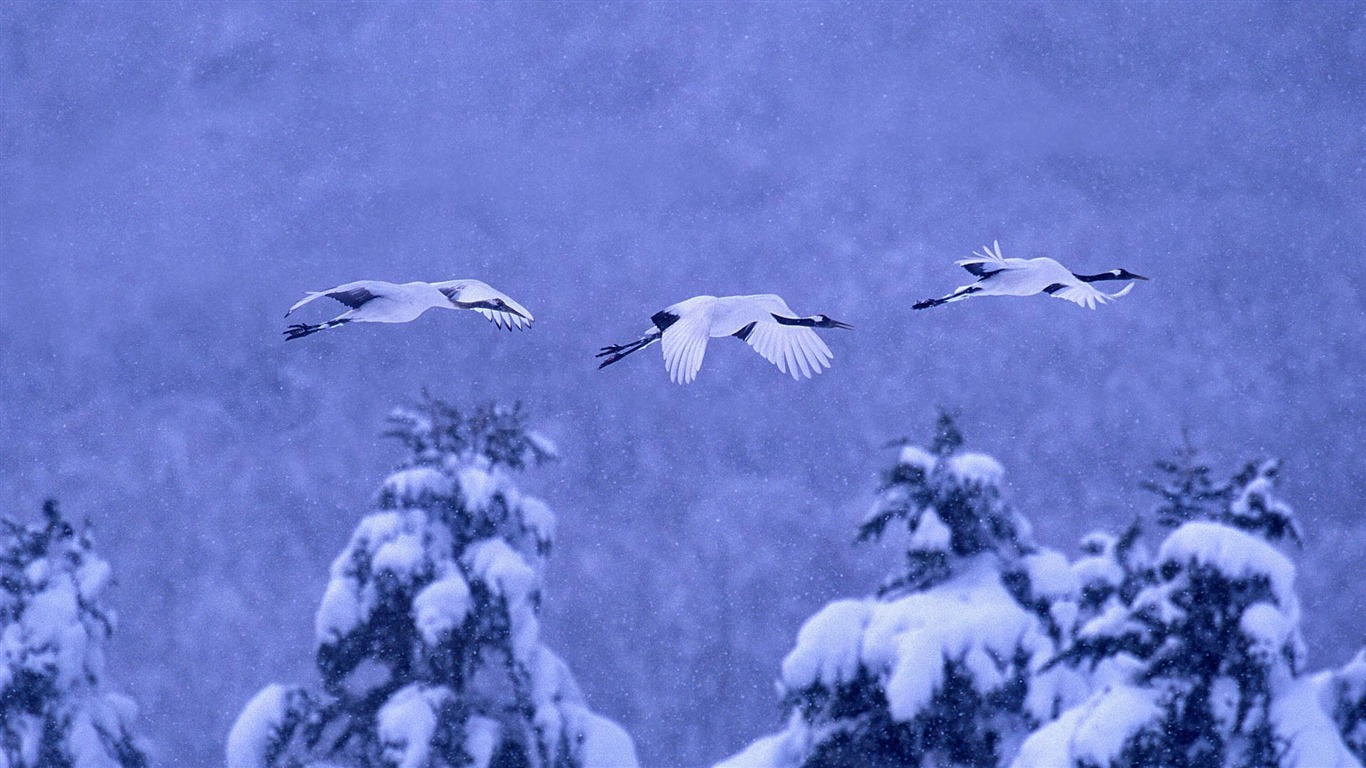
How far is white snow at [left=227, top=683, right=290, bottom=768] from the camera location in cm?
1413

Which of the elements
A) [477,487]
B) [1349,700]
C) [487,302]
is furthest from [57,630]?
[487,302]

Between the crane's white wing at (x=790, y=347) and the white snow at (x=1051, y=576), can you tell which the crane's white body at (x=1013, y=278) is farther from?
the white snow at (x=1051, y=576)

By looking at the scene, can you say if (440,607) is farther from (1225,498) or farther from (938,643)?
(1225,498)

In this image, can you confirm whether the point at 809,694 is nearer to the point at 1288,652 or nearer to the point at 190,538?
the point at 1288,652

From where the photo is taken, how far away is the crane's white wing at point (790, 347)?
24.0ft

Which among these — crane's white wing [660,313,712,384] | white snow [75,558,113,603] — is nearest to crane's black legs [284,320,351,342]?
crane's white wing [660,313,712,384]

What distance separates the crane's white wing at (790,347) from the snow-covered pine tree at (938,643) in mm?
5731

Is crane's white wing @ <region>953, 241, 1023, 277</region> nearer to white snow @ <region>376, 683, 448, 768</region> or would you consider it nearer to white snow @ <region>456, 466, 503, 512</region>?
white snow @ <region>376, 683, 448, 768</region>

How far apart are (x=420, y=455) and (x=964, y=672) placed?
17.5 feet

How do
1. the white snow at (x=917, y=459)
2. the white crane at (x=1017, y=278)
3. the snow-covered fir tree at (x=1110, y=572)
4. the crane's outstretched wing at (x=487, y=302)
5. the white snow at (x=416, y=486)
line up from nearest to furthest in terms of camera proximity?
the white crane at (x=1017, y=278) → the crane's outstretched wing at (x=487, y=302) → the snow-covered fir tree at (x=1110, y=572) → the white snow at (x=917, y=459) → the white snow at (x=416, y=486)

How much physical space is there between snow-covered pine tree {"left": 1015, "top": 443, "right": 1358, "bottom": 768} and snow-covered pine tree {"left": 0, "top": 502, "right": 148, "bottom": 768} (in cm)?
943

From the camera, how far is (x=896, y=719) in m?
12.7

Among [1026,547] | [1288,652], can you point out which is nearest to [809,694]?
[1026,547]

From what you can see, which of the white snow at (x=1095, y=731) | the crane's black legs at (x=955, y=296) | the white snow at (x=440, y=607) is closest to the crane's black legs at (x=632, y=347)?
the crane's black legs at (x=955, y=296)
